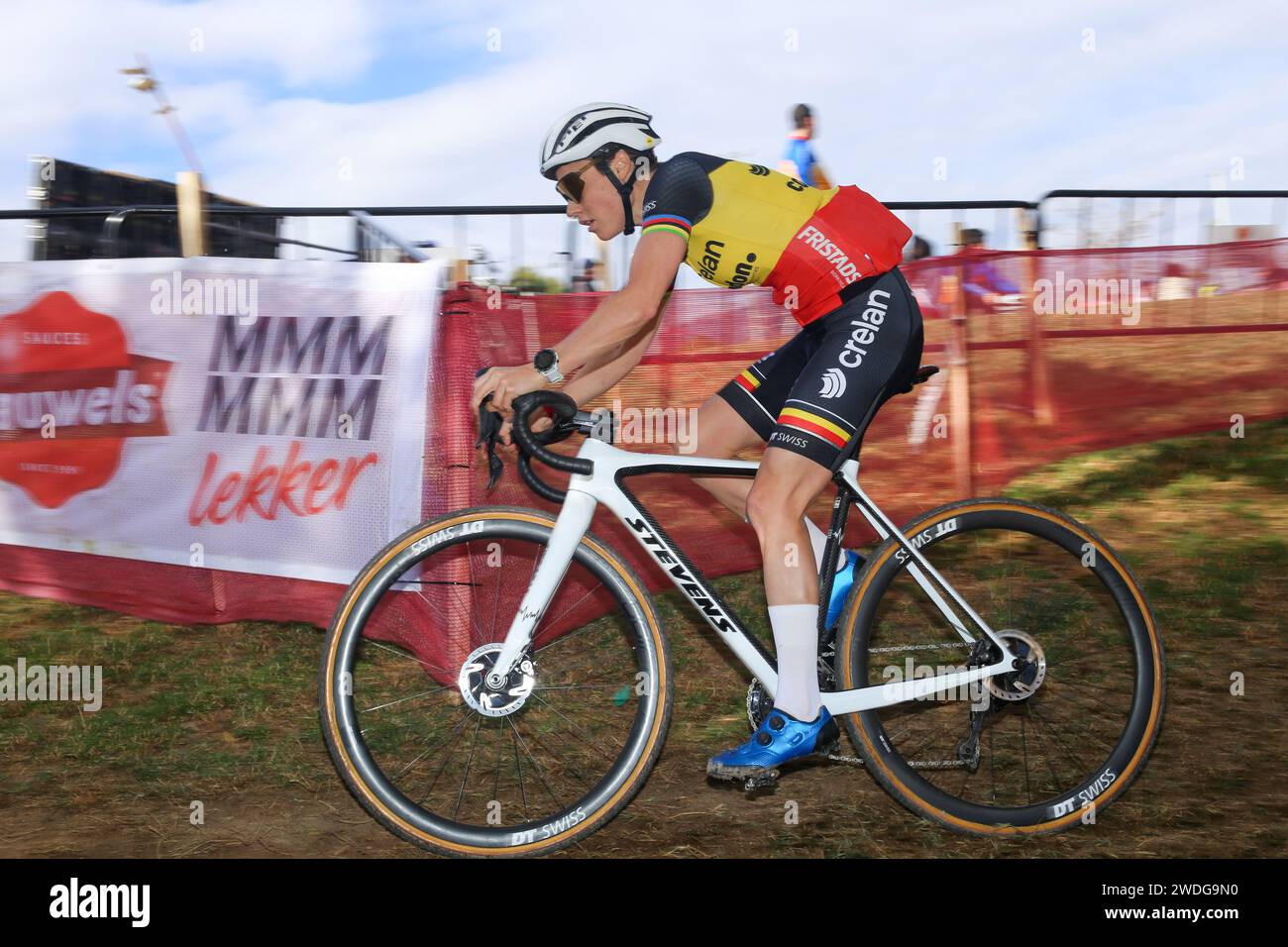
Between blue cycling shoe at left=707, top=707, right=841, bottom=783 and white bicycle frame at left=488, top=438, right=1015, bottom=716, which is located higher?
white bicycle frame at left=488, top=438, right=1015, bottom=716

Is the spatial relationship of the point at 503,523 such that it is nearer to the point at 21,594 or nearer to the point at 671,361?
the point at 671,361

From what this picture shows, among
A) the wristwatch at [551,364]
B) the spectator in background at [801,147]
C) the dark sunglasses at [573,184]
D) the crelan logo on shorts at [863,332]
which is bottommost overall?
the wristwatch at [551,364]

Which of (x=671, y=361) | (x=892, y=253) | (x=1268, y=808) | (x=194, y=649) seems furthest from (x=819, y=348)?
(x=194, y=649)

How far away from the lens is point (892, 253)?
3301 mm

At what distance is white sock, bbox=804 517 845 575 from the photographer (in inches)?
133

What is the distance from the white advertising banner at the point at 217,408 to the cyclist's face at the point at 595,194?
1652 mm

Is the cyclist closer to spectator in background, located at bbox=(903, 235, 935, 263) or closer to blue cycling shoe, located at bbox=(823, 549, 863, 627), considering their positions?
blue cycling shoe, located at bbox=(823, 549, 863, 627)

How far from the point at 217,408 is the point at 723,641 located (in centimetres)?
319

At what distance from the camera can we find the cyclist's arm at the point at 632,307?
3002mm

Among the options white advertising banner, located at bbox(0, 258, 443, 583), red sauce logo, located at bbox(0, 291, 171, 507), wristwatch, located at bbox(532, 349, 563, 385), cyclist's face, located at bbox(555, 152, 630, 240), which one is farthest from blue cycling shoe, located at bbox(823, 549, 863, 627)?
red sauce logo, located at bbox(0, 291, 171, 507)

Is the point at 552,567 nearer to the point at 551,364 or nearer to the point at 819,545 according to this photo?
the point at 551,364

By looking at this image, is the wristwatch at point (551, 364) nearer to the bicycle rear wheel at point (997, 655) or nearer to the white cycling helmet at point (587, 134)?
the white cycling helmet at point (587, 134)

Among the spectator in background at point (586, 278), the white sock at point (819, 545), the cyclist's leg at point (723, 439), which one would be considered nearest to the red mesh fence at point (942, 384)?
the cyclist's leg at point (723, 439)

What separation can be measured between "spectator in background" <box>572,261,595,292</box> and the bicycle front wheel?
446 cm
